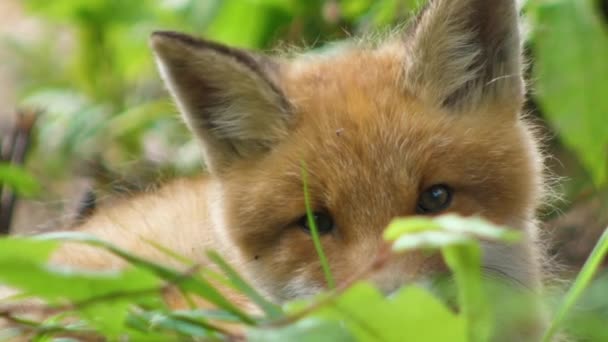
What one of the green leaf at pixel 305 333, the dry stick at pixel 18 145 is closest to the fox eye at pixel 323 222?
the green leaf at pixel 305 333

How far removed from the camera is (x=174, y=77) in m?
3.40

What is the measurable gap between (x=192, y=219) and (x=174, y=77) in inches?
39.2

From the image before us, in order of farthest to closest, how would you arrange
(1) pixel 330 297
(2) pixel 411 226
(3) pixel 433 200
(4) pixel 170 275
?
(3) pixel 433 200 < (4) pixel 170 275 < (1) pixel 330 297 < (2) pixel 411 226

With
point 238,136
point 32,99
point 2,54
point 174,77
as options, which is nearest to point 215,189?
point 238,136

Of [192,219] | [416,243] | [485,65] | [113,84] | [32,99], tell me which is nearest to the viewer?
[416,243]

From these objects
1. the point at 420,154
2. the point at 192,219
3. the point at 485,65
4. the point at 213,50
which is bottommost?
the point at 192,219

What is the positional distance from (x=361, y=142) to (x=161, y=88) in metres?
4.06

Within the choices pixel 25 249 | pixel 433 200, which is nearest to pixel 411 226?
pixel 25 249

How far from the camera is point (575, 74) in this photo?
2.89 m

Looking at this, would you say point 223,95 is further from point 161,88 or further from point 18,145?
point 161,88

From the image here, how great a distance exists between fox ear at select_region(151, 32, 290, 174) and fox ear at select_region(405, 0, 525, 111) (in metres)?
0.52

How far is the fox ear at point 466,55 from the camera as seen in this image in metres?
3.27

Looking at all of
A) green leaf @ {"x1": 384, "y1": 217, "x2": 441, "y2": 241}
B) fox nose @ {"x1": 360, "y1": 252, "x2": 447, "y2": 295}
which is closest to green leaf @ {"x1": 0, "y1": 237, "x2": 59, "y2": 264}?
green leaf @ {"x1": 384, "y1": 217, "x2": 441, "y2": 241}

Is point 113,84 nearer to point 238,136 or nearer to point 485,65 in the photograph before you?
point 238,136
